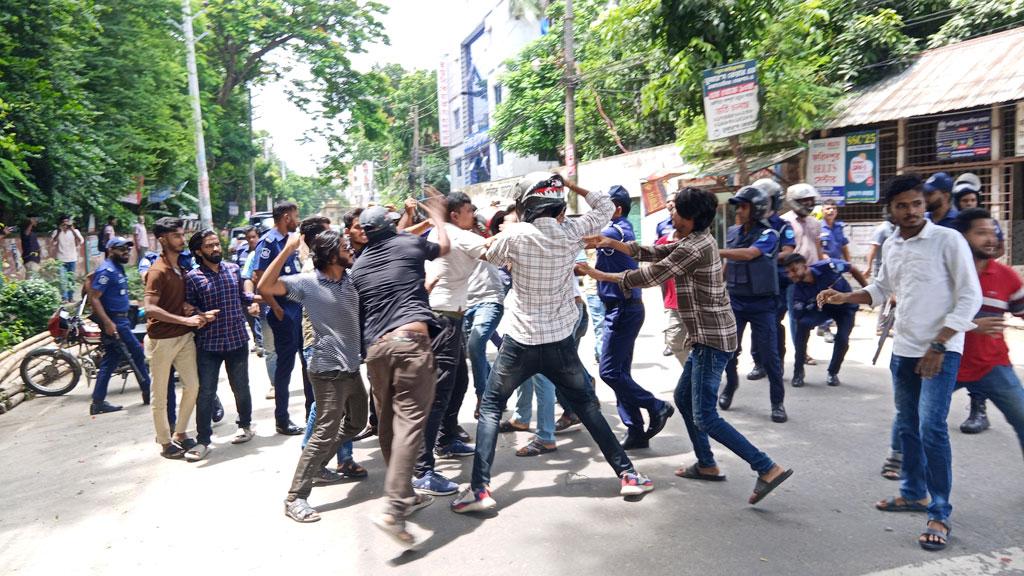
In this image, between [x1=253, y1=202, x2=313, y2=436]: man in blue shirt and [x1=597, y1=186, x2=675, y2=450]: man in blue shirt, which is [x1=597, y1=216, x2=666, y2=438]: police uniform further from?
[x1=253, y1=202, x2=313, y2=436]: man in blue shirt

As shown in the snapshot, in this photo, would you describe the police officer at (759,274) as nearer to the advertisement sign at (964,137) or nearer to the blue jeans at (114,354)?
the blue jeans at (114,354)

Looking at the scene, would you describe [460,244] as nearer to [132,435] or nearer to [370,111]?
[132,435]

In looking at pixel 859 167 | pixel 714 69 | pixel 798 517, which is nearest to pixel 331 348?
pixel 798 517

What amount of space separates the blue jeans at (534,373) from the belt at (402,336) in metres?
0.52

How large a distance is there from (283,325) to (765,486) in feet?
12.3

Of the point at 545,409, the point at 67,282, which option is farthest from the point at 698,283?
the point at 67,282

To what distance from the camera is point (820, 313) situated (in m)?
6.71

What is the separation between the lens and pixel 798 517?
3938mm

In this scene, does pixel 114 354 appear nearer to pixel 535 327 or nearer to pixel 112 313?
pixel 112 313

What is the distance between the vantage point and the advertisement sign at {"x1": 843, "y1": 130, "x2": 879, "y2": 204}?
13.0 metres

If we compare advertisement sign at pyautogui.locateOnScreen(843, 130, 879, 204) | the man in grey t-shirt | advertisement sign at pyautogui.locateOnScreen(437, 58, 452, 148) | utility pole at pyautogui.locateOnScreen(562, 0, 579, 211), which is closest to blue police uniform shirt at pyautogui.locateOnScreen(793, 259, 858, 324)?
the man in grey t-shirt

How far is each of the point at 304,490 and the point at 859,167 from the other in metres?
12.1

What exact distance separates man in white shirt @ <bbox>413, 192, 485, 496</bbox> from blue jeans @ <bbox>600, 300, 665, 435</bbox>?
101cm

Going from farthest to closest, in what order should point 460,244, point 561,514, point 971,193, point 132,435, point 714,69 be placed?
point 714,69 < point 132,435 < point 971,193 < point 460,244 < point 561,514
